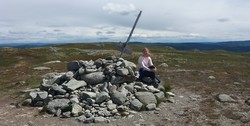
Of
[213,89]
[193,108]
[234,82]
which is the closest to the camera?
[193,108]

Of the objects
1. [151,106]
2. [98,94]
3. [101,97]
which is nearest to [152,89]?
Answer: [151,106]

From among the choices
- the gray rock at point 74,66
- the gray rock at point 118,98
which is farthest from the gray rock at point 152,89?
the gray rock at point 74,66

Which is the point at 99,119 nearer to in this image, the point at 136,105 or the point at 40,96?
the point at 136,105

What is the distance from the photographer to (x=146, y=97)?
78.6 ft

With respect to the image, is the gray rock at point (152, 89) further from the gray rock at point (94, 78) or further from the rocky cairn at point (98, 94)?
the gray rock at point (94, 78)

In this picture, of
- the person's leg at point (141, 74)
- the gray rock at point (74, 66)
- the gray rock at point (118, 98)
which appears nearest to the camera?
the gray rock at point (118, 98)

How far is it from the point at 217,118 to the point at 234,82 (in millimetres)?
13716

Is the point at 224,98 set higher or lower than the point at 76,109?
lower

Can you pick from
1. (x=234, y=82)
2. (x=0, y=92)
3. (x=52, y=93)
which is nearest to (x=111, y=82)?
(x=52, y=93)

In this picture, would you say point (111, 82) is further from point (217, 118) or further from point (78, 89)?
point (217, 118)

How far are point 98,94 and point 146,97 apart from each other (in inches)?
129

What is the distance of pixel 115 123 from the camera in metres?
20.3

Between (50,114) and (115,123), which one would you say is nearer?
(115,123)

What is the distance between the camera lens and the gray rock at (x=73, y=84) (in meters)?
24.9
